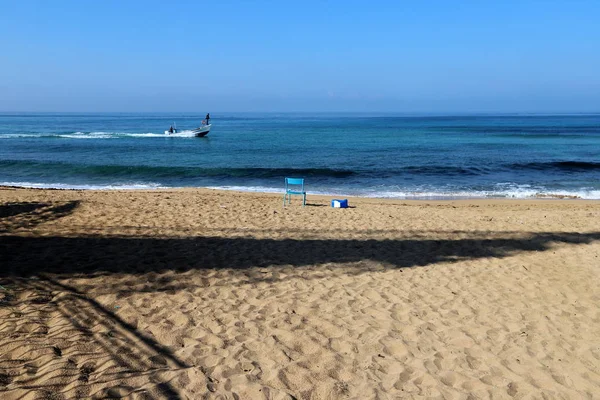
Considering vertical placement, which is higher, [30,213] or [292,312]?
[30,213]

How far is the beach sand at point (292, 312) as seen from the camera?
3572 millimetres

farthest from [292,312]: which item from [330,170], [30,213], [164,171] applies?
[164,171]

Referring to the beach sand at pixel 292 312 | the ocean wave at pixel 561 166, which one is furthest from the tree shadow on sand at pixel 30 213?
the ocean wave at pixel 561 166

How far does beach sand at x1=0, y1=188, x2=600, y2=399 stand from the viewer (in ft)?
11.7

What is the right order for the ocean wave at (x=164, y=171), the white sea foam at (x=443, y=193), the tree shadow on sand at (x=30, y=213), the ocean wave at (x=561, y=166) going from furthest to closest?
the ocean wave at (x=561, y=166) → the ocean wave at (x=164, y=171) → the white sea foam at (x=443, y=193) → the tree shadow on sand at (x=30, y=213)

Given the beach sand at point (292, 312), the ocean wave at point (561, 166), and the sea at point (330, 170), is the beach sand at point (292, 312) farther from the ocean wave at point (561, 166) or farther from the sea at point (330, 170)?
the ocean wave at point (561, 166)

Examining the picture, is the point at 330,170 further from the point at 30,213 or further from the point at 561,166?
the point at 30,213

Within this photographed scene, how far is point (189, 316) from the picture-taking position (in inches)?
184

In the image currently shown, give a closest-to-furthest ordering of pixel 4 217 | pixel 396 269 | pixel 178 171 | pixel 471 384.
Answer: pixel 471 384
pixel 396 269
pixel 4 217
pixel 178 171

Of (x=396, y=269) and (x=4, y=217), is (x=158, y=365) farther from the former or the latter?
(x=4, y=217)

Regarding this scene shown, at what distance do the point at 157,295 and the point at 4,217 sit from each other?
19.5ft

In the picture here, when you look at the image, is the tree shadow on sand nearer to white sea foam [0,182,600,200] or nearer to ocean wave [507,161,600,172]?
white sea foam [0,182,600,200]

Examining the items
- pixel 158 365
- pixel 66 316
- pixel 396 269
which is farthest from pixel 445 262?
pixel 66 316

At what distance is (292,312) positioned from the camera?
16.1ft
